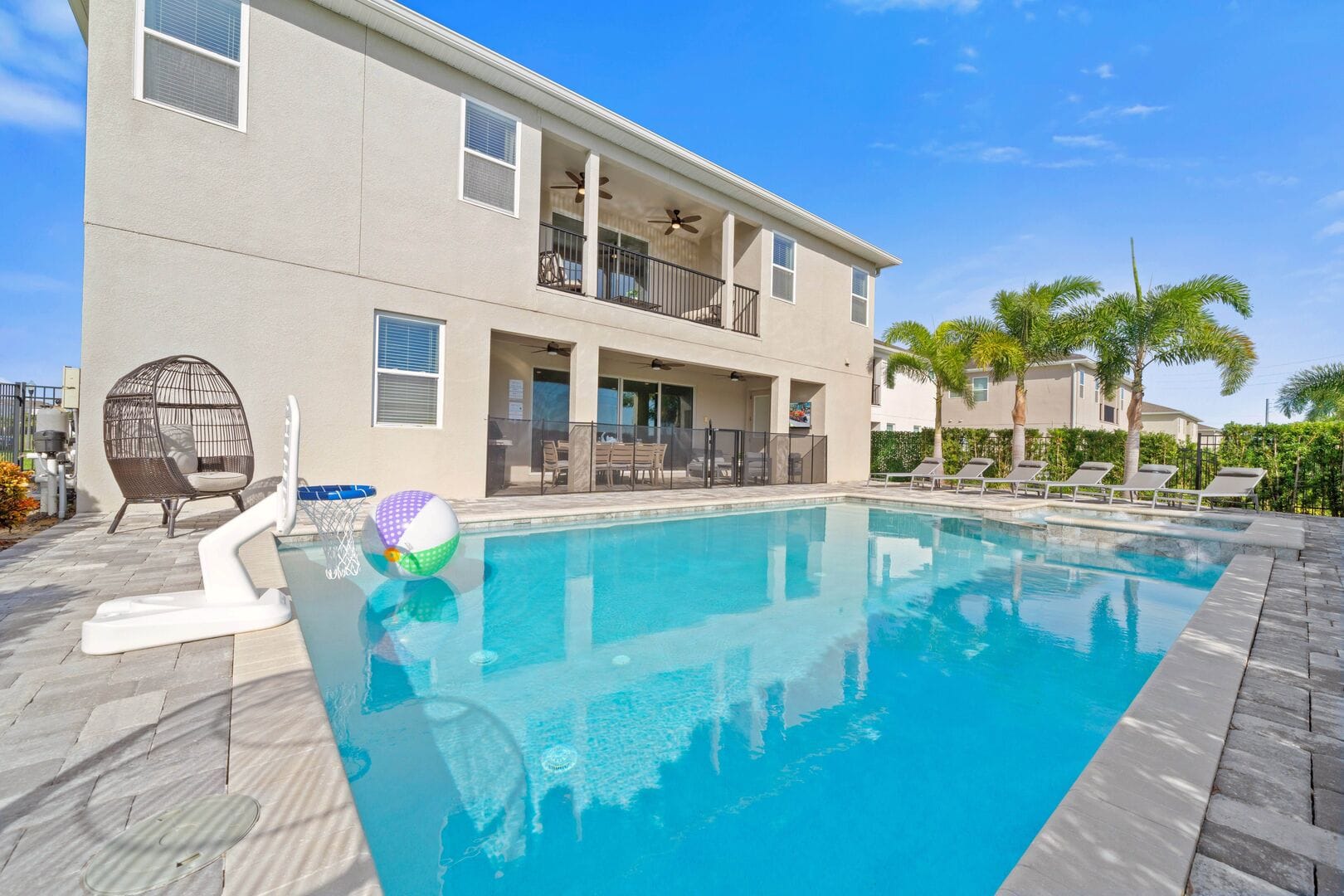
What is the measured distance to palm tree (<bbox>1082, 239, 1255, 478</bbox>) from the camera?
39.9 ft

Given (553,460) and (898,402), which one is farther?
(898,402)

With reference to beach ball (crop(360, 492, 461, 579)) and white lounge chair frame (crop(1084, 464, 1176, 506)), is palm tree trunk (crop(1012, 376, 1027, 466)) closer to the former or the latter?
white lounge chair frame (crop(1084, 464, 1176, 506))

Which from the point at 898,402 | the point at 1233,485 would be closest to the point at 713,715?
the point at 1233,485

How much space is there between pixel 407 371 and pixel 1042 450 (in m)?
16.5

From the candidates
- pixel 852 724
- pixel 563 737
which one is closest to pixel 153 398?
pixel 563 737

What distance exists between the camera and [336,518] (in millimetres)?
5586

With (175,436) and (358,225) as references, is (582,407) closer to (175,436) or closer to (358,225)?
(358,225)

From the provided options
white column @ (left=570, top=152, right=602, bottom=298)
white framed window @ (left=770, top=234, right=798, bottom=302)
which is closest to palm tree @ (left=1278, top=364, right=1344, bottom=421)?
white framed window @ (left=770, top=234, right=798, bottom=302)

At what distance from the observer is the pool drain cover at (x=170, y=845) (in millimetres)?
1329

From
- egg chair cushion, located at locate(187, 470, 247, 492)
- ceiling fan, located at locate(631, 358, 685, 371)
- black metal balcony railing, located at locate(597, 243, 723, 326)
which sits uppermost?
black metal balcony railing, located at locate(597, 243, 723, 326)

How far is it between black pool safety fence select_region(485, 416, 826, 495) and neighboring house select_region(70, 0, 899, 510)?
1.24ft

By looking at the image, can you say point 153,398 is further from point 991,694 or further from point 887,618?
point 991,694

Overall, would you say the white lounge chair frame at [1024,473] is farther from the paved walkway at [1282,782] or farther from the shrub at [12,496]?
the shrub at [12,496]

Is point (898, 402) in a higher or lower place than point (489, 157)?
lower
